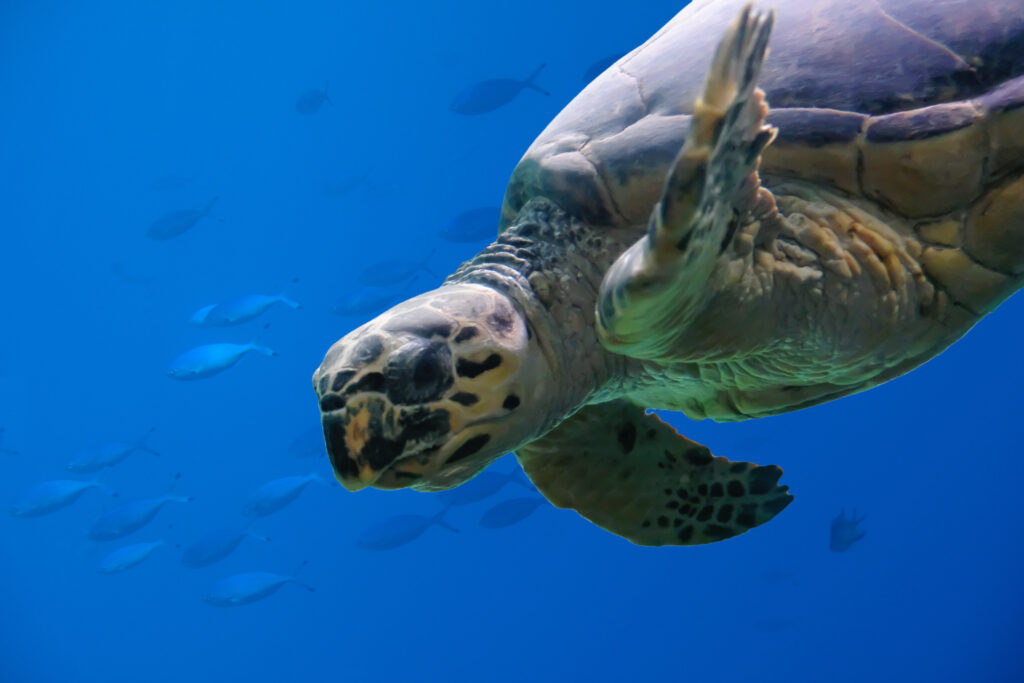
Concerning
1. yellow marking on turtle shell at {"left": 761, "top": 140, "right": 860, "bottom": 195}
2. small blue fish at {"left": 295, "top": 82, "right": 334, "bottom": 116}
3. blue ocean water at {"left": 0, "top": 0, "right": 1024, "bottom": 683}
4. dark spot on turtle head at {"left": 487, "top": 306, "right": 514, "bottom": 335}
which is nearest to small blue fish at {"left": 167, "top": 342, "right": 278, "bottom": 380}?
small blue fish at {"left": 295, "top": 82, "right": 334, "bottom": 116}

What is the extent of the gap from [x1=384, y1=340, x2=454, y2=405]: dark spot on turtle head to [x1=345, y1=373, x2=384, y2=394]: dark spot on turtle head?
0.01 meters

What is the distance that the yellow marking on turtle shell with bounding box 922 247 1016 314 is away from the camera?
150 centimetres

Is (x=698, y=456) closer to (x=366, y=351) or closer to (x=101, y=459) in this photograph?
(x=366, y=351)

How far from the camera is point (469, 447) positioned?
4.09 ft

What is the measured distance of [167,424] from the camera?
1961 cm

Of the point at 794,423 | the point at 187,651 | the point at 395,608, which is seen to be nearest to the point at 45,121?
the point at 187,651

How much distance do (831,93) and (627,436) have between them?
932 millimetres

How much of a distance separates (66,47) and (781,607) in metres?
21.5

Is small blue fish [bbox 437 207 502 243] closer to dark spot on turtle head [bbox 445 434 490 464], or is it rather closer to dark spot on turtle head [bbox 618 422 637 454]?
dark spot on turtle head [bbox 618 422 637 454]

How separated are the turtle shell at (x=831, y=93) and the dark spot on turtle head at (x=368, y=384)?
644mm

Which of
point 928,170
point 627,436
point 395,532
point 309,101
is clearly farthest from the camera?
point 309,101

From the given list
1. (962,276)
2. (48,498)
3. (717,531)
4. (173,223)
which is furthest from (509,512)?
(962,276)

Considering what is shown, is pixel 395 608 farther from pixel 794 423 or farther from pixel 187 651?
pixel 794 423

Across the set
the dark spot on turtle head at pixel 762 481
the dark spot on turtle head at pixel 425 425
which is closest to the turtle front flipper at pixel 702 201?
the dark spot on turtle head at pixel 425 425
